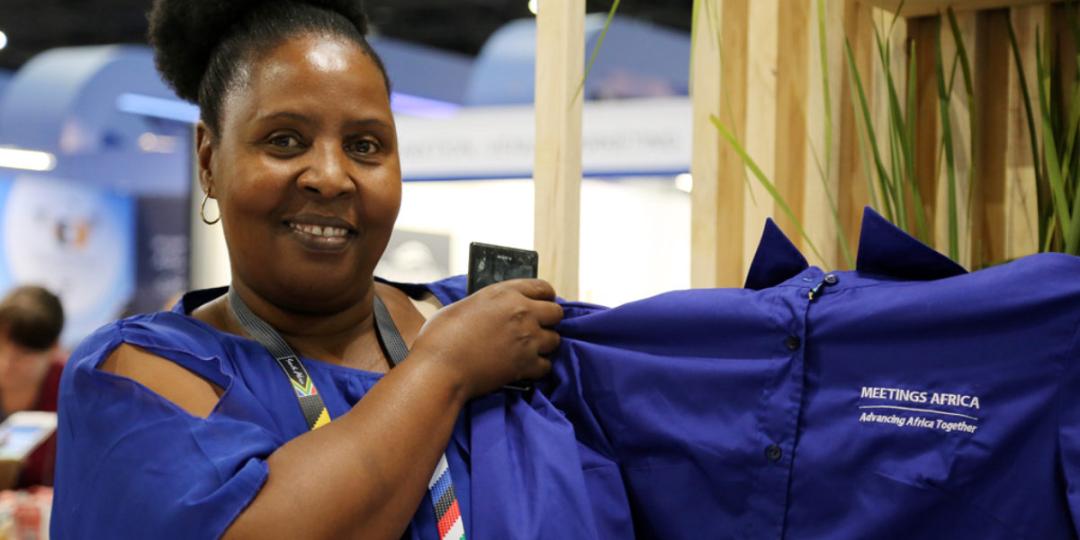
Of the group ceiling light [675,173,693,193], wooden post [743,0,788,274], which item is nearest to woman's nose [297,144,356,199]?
wooden post [743,0,788,274]

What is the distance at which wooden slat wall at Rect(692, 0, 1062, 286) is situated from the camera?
7.11 feet

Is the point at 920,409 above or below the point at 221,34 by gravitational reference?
below

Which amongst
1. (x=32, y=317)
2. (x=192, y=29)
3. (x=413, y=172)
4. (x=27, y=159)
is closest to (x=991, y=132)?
(x=192, y=29)

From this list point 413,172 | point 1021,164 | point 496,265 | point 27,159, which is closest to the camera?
point 496,265

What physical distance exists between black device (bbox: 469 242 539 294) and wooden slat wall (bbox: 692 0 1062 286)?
0.69 meters

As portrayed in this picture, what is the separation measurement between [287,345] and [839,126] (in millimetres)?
1293

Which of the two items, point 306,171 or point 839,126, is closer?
point 306,171

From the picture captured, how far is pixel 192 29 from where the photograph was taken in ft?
4.91

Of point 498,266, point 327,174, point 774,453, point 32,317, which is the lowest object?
point 32,317

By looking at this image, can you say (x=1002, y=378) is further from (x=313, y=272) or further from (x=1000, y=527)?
(x=313, y=272)

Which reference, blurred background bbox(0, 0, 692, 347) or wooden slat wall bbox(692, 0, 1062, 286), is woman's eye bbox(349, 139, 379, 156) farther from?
blurred background bbox(0, 0, 692, 347)

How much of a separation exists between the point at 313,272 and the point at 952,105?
1306 mm

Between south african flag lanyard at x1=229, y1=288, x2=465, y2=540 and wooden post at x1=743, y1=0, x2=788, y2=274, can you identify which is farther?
wooden post at x1=743, y1=0, x2=788, y2=274

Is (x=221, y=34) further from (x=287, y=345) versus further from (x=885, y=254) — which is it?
(x=885, y=254)
